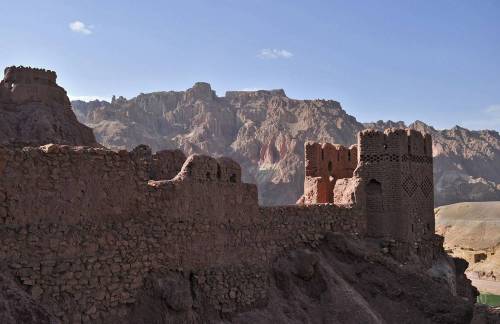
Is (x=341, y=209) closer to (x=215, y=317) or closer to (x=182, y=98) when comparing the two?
(x=215, y=317)

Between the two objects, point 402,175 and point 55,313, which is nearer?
point 55,313

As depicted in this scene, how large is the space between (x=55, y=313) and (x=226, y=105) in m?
107

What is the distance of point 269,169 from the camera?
8831 centimetres

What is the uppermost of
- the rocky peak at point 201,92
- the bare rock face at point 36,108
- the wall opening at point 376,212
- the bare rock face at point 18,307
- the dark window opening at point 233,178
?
the rocky peak at point 201,92

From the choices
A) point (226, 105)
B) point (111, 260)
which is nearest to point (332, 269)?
point (111, 260)

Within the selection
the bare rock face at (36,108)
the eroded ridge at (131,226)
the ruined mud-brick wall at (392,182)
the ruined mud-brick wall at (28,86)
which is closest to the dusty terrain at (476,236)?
the ruined mud-brick wall at (392,182)

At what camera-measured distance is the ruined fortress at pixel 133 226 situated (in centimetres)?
924

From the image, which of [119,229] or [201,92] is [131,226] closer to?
[119,229]

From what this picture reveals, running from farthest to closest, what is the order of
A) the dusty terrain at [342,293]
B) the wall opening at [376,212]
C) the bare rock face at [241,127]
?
1. the bare rock face at [241,127]
2. the wall opening at [376,212]
3. the dusty terrain at [342,293]

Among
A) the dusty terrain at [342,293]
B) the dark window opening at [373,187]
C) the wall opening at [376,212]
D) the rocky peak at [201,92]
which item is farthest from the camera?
the rocky peak at [201,92]

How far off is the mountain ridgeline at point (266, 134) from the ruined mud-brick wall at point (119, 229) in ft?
212

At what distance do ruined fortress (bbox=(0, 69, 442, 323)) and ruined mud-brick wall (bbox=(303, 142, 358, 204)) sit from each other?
2844 mm

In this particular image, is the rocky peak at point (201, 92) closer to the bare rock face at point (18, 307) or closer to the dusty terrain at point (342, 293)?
the dusty terrain at point (342, 293)

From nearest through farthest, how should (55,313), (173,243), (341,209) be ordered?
(55,313) → (173,243) → (341,209)
